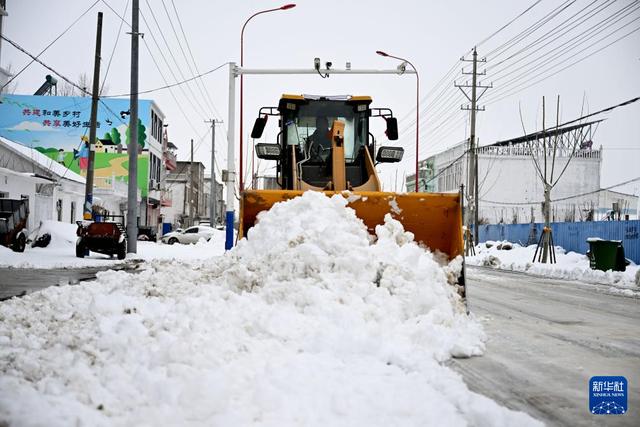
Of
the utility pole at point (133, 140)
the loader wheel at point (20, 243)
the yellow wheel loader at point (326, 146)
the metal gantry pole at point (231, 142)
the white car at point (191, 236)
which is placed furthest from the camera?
the white car at point (191, 236)

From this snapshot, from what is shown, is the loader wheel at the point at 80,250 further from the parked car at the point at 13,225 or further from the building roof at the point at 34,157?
the building roof at the point at 34,157

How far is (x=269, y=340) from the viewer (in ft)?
13.1

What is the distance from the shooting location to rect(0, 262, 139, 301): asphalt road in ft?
29.3

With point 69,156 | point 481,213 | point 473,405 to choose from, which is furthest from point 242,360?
point 481,213

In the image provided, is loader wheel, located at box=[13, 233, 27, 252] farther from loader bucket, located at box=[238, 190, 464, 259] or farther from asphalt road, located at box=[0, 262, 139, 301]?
loader bucket, located at box=[238, 190, 464, 259]

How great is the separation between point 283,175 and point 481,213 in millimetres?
48610

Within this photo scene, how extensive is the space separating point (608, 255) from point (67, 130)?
36.4m

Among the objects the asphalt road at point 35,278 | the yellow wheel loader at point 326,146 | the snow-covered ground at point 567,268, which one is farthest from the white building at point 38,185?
the snow-covered ground at point 567,268

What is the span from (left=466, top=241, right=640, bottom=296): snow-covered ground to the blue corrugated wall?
0.64m

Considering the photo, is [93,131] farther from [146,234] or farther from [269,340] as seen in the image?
[269,340]

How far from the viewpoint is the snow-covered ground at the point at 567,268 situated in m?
13.8

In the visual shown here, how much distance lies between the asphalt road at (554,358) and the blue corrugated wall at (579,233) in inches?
505

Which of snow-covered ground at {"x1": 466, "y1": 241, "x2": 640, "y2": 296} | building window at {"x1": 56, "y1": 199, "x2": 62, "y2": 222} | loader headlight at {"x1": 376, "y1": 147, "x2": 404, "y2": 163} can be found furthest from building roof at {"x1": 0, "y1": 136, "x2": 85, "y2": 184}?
snow-covered ground at {"x1": 466, "y1": 241, "x2": 640, "y2": 296}

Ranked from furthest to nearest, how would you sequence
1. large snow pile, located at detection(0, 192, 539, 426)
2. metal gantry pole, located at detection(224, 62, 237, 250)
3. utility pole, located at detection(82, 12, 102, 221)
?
1. utility pole, located at detection(82, 12, 102, 221)
2. metal gantry pole, located at detection(224, 62, 237, 250)
3. large snow pile, located at detection(0, 192, 539, 426)
